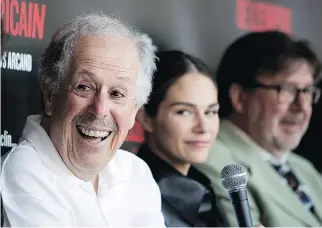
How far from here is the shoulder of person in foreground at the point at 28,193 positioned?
6.51 ft

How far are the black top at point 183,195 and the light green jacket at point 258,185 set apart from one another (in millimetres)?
31

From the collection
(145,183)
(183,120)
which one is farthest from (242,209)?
(183,120)

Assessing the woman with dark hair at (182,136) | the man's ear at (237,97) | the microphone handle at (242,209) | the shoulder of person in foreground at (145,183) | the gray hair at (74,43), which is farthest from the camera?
the man's ear at (237,97)

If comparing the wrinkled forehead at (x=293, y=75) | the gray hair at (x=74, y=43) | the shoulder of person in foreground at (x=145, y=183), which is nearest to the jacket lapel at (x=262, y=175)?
the wrinkled forehead at (x=293, y=75)

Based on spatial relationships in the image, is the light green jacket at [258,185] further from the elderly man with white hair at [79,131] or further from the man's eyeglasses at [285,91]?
the elderly man with white hair at [79,131]

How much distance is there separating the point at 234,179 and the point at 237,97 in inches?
24.8

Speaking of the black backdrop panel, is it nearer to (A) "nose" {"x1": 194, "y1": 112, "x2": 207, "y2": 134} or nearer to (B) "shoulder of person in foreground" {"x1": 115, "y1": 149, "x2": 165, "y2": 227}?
(B) "shoulder of person in foreground" {"x1": 115, "y1": 149, "x2": 165, "y2": 227}

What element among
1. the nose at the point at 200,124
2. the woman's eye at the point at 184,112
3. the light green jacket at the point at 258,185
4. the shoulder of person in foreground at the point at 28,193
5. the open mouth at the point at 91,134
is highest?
the open mouth at the point at 91,134

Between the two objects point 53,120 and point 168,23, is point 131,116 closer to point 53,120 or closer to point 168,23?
point 53,120

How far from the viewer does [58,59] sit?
2068 millimetres

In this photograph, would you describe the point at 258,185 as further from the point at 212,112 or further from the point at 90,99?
the point at 90,99

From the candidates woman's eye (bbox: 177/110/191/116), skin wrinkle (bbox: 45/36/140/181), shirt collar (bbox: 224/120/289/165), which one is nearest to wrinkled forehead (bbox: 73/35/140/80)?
skin wrinkle (bbox: 45/36/140/181)

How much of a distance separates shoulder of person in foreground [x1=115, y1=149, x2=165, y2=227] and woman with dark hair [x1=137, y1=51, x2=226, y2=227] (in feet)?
0.12

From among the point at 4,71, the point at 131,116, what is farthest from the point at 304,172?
the point at 4,71
